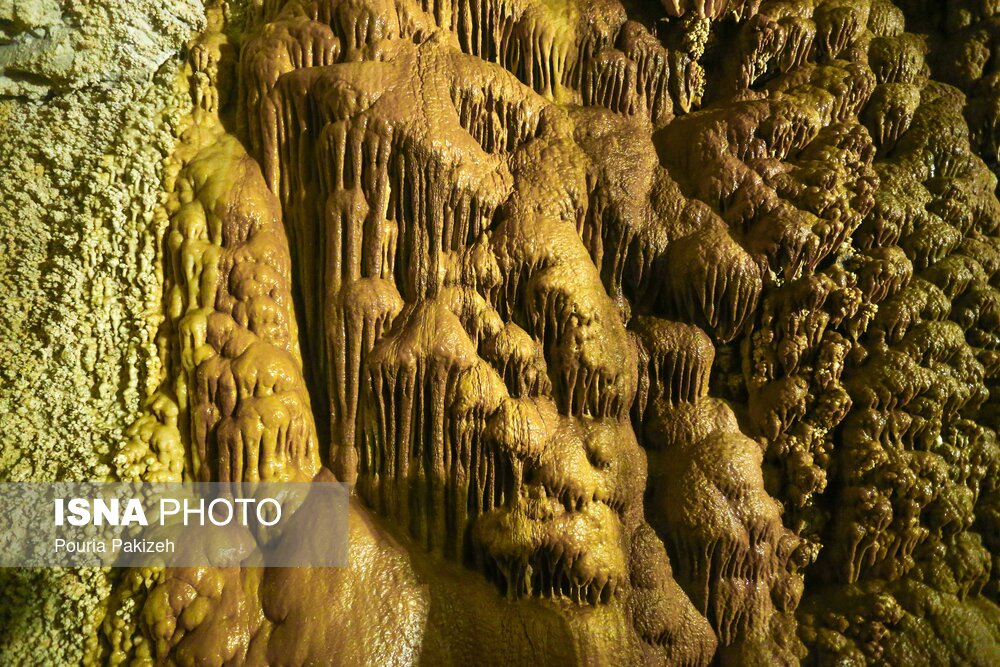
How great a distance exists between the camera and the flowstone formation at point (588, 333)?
311cm

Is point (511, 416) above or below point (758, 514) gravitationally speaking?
above

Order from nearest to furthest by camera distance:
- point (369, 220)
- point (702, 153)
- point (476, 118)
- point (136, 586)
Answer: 1. point (136, 586)
2. point (369, 220)
3. point (476, 118)
4. point (702, 153)

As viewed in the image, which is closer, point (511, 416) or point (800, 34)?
point (511, 416)

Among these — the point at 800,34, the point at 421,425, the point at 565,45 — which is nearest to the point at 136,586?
the point at 421,425

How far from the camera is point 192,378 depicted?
120 inches

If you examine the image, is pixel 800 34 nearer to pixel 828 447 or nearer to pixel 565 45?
pixel 565 45

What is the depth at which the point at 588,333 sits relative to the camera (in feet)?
11.2

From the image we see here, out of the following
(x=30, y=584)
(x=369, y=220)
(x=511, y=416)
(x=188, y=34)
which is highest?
(x=188, y=34)

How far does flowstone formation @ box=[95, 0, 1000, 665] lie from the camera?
3111 millimetres

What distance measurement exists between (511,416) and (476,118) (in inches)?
58.7

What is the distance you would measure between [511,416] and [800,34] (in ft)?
8.77

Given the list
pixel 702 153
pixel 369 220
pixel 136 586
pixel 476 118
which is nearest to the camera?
pixel 136 586

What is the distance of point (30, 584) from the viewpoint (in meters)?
3.01

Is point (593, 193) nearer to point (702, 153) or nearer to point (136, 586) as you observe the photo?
point (702, 153)
